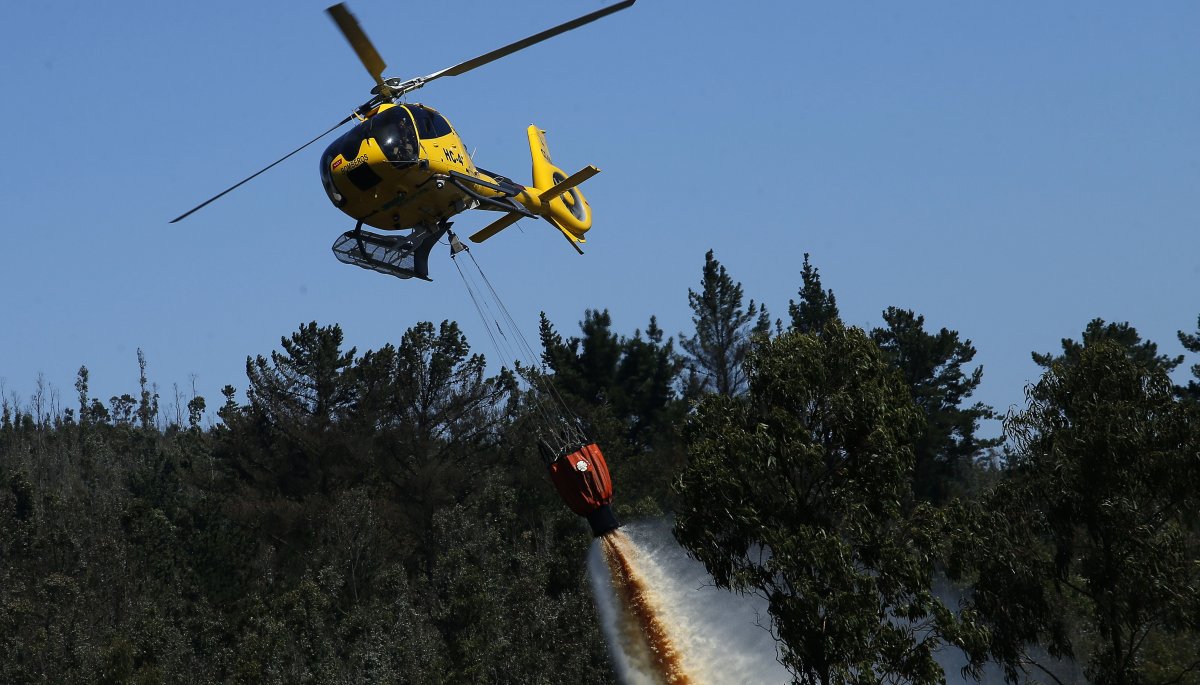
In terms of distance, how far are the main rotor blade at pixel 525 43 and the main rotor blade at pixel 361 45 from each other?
958mm

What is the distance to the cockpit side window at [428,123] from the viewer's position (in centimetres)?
2941

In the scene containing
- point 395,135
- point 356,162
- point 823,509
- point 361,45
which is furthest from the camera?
point 361,45

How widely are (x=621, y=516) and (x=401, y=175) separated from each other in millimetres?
32226

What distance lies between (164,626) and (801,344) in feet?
104

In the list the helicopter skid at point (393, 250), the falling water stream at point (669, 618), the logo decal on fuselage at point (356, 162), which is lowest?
the falling water stream at point (669, 618)

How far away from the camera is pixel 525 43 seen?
28.8 m

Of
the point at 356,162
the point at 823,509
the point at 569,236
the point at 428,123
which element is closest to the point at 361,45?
the point at 428,123

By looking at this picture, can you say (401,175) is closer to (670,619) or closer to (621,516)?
(670,619)

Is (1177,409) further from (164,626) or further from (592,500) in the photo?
(164,626)

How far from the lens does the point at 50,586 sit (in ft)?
185

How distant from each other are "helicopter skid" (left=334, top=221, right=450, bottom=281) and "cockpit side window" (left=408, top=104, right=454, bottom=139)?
2.15m

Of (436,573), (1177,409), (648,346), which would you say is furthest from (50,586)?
(1177,409)

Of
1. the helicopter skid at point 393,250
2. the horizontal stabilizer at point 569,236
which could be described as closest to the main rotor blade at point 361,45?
the helicopter skid at point 393,250

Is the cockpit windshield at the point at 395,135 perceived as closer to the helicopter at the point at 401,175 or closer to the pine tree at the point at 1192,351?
the helicopter at the point at 401,175
